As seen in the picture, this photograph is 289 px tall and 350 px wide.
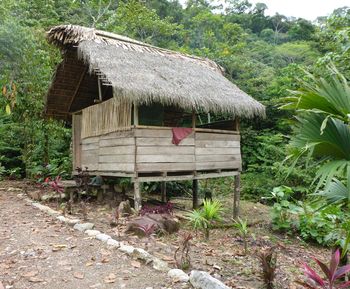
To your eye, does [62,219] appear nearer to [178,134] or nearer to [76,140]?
[178,134]

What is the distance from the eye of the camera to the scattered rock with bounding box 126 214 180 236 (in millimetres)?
5708

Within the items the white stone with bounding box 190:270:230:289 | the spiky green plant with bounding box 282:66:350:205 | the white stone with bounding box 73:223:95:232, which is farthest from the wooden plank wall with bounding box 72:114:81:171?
the spiky green plant with bounding box 282:66:350:205

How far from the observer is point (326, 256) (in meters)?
6.65

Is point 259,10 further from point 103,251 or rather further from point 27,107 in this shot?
point 103,251

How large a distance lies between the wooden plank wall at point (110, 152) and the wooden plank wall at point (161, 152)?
19 centimetres

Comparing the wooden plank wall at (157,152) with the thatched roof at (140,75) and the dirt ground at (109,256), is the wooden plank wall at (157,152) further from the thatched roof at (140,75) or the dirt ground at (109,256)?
the dirt ground at (109,256)

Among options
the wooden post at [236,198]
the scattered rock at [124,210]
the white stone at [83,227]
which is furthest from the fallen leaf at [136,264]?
the wooden post at [236,198]

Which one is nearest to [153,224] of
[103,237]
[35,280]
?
[103,237]

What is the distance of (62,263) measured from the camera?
14.2ft

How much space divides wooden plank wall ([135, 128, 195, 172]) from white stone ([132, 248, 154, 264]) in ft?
9.97

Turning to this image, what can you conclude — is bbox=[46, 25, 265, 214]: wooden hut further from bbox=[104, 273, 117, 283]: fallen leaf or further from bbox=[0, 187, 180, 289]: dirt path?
bbox=[104, 273, 117, 283]: fallen leaf

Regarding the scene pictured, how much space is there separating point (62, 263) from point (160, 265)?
4.03 ft

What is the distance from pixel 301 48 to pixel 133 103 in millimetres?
19513

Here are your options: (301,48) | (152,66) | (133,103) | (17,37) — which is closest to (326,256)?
(133,103)
